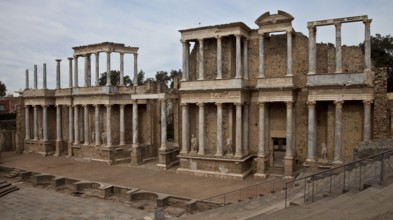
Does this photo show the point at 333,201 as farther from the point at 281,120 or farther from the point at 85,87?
the point at 85,87

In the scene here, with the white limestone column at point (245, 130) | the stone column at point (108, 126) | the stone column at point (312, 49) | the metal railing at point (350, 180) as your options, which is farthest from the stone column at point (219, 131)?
the stone column at point (108, 126)

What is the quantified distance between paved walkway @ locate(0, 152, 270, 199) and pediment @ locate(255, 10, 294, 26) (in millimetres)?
10720

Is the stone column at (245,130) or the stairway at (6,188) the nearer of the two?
the stairway at (6,188)

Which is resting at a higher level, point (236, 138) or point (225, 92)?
point (225, 92)

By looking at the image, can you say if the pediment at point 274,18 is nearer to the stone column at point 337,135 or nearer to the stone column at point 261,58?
the stone column at point 261,58

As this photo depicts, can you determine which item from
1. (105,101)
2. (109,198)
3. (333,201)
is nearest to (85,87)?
(105,101)

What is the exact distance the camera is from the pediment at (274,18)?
21.8m

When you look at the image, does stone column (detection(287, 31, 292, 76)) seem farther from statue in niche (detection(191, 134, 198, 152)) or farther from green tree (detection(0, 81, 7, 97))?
green tree (detection(0, 81, 7, 97))

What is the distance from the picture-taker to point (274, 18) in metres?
22.2

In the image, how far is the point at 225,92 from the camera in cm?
2359

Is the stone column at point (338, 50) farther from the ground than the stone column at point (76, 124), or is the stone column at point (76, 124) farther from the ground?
the stone column at point (338, 50)

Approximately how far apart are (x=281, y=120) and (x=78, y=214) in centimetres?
1482

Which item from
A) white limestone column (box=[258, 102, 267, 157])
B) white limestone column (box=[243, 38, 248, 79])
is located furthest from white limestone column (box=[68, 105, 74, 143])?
white limestone column (box=[258, 102, 267, 157])

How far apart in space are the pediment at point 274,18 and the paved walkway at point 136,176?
10.7 metres
